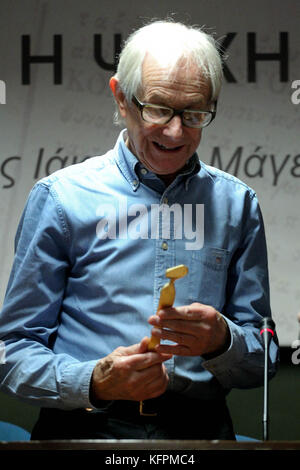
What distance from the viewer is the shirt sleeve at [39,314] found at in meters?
1.43

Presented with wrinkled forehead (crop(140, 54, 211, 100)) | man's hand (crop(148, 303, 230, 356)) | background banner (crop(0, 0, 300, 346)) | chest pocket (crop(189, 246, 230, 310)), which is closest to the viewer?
man's hand (crop(148, 303, 230, 356))

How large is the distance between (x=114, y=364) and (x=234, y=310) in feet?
1.32

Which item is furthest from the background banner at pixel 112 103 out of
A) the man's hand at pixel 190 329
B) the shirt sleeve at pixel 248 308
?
the man's hand at pixel 190 329

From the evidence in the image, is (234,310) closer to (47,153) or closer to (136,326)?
(136,326)

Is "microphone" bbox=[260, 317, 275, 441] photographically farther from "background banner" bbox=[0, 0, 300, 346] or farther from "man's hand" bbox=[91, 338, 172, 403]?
"background banner" bbox=[0, 0, 300, 346]

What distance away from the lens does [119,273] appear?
5.00ft

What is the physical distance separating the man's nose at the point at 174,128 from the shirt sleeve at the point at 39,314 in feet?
1.03

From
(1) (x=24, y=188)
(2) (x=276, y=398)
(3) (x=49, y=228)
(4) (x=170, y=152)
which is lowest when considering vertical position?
(2) (x=276, y=398)

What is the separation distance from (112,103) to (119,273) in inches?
65.5

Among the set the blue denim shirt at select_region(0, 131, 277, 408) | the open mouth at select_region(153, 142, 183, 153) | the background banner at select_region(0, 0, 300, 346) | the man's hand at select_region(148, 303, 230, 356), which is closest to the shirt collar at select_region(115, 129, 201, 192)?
the blue denim shirt at select_region(0, 131, 277, 408)

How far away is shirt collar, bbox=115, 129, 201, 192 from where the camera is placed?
1587 mm

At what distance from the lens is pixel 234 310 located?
63.7 inches
